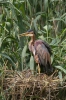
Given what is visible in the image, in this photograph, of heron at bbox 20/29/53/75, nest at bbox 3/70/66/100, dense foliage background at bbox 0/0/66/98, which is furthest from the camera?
heron at bbox 20/29/53/75

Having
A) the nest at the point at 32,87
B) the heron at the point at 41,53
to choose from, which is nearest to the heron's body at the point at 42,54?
the heron at the point at 41,53

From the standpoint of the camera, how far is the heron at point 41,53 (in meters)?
7.82

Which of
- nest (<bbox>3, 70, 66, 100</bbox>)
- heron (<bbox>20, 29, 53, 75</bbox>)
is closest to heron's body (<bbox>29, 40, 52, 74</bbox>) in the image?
heron (<bbox>20, 29, 53, 75</bbox>)

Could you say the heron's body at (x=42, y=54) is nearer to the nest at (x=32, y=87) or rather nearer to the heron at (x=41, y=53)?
→ the heron at (x=41, y=53)

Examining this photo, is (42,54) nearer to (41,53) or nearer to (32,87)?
(41,53)

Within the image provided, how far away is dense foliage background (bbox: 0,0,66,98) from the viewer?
25.1 feet

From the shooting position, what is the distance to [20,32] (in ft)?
25.8

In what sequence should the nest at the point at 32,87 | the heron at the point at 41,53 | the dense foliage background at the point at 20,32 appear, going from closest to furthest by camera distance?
the nest at the point at 32,87, the dense foliage background at the point at 20,32, the heron at the point at 41,53

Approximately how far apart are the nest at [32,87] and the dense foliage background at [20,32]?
0.16 metres

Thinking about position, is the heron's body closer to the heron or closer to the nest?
the heron

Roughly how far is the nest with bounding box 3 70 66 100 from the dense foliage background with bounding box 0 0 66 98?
16 centimetres

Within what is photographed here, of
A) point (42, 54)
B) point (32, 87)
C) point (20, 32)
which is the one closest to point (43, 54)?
point (42, 54)

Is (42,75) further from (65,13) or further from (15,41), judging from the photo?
(65,13)

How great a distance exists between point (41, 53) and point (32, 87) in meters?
0.84
